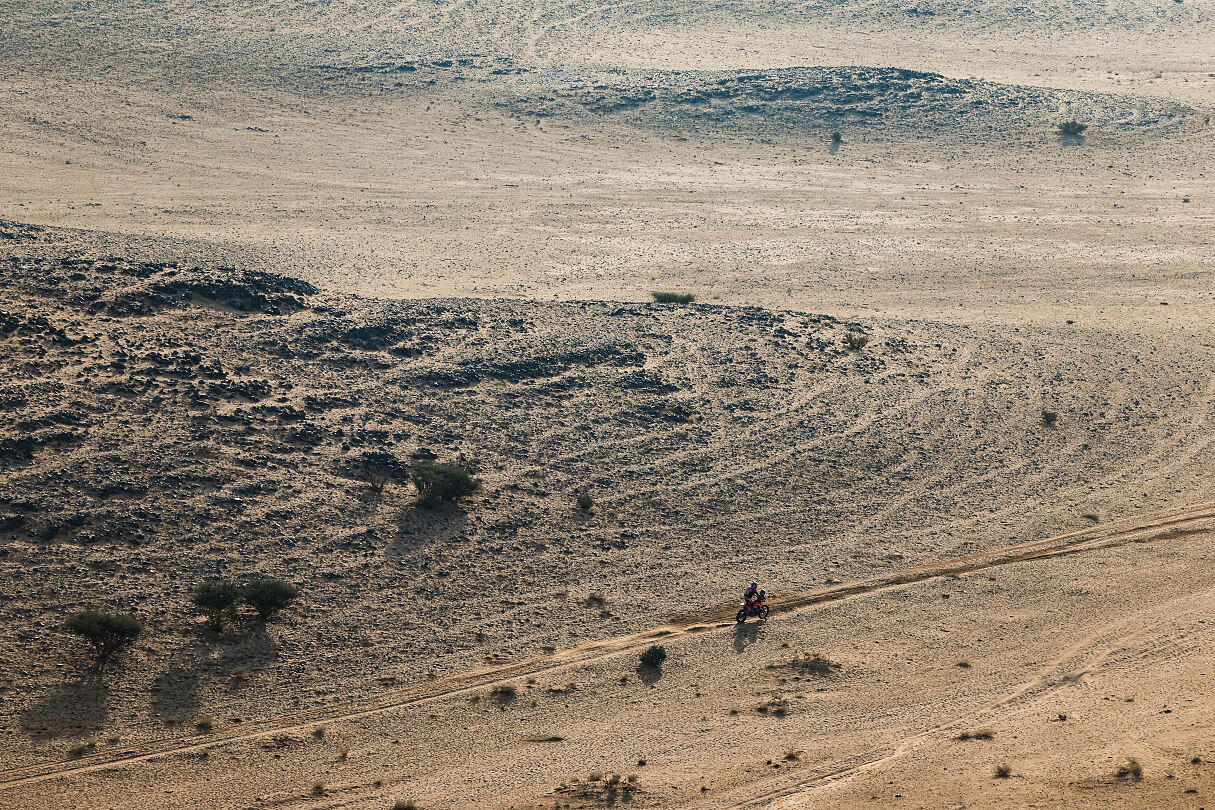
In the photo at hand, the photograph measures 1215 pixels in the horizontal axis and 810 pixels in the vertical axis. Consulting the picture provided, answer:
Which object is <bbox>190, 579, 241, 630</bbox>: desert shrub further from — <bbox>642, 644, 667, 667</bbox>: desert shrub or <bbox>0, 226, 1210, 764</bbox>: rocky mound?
<bbox>642, 644, 667, 667</bbox>: desert shrub

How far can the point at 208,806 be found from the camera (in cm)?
1666

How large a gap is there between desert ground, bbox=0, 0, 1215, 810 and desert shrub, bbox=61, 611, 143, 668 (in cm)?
28

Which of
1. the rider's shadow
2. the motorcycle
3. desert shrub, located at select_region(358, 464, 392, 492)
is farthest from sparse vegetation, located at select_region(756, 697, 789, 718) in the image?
desert shrub, located at select_region(358, 464, 392, 492)

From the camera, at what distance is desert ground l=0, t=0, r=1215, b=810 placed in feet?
59.5

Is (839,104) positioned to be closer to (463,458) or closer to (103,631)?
(463,458)

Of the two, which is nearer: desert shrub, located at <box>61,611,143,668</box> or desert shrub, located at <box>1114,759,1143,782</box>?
desert shrub, located at <box>1114,759,1143,782</box>

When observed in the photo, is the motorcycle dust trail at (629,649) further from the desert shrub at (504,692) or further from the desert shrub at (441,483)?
the desert shrub at (441,483)

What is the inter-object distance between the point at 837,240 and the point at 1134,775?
29908mm

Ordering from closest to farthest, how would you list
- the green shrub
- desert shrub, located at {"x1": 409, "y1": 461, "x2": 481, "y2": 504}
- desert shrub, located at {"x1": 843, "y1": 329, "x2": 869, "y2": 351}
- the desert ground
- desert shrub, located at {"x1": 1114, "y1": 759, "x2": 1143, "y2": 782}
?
desert shrub, located at {"x1": 1114, "y1": 759, "x2": 1143, "y2": 782} < the desert ground < desert shrub, located at {"x1": 409, "y1": 461, "x2": 481, "y2": 504} < desert shrub, located at {"x1": 843, "y1": 329, "x2": 869, "y2": 351} < the green shrub

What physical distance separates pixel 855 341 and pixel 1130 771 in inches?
743

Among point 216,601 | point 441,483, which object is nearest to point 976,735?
point 441,483

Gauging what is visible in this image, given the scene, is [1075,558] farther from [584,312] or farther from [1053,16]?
[1053,16]

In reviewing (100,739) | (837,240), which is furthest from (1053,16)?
(100,739)

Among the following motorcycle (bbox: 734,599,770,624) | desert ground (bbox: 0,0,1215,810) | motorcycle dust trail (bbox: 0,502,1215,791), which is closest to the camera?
motorcycle dust trail (bbox: 0,502,1215,791)
